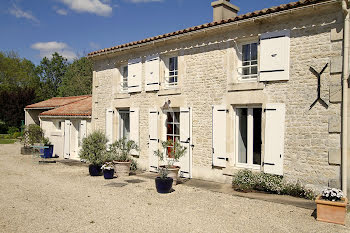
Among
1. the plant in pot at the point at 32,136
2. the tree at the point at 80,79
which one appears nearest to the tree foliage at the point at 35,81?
the tree at the point at 80,79

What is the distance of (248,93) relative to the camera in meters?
7.62

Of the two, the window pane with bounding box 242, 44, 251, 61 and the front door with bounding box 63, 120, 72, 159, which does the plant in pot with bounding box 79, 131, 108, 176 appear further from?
the window pane with bounding box 242, 44, 251, 61

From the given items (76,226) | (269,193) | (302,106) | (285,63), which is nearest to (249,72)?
(285,63)

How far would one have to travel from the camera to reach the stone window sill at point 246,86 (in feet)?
24.3

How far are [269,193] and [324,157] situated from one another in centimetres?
151

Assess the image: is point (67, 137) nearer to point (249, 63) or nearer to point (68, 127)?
point (68, 127)

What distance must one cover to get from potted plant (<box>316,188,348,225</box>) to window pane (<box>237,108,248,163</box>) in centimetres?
277

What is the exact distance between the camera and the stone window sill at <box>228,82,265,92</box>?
7.42 meters

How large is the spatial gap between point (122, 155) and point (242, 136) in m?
4.11

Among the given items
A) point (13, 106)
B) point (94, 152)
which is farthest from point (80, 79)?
point (94, 152)

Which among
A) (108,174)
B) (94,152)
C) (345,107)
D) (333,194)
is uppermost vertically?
(345,107)

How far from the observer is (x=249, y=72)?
7.97 metres

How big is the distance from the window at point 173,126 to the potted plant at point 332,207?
4.91 meters

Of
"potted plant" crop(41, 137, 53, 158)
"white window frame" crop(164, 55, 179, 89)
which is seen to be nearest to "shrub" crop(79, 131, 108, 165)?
"white window frame" crop(164, 55, 179, 89)
